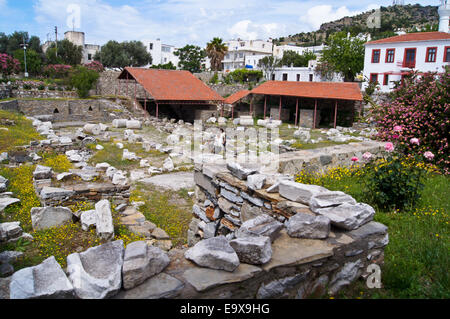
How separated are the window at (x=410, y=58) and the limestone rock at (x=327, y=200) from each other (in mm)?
32284

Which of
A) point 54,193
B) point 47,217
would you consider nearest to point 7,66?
point 54,193

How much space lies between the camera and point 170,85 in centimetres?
2919

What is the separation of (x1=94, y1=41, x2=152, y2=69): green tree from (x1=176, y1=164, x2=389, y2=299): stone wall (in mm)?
54583

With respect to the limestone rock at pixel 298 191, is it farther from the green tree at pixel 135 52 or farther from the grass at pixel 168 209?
the green tree at pixel 135 52

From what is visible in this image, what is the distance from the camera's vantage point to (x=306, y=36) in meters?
121

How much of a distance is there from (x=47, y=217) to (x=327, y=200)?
502 cm

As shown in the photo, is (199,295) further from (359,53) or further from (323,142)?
(359,53)

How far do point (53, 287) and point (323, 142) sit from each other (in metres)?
17.5

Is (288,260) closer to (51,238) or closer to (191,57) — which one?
(51,238)

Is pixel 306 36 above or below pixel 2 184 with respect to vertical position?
above

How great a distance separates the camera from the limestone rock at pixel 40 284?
8.29ft

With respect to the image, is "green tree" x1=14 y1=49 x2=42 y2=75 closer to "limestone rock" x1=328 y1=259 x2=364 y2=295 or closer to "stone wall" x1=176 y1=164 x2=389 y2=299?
"stone wall" x1=176 y1=164 x2=389 y2=299

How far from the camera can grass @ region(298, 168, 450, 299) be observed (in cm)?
355
